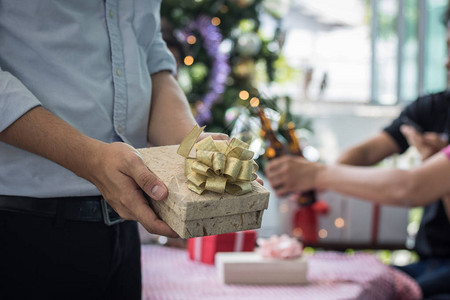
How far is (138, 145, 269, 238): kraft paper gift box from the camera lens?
1.87 feet

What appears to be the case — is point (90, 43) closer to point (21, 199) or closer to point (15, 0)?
point (15, 0)

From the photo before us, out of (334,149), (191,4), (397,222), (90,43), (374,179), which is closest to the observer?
(90,43)

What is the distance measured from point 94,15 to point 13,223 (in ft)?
1.11

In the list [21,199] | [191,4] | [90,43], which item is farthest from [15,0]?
[191,4]

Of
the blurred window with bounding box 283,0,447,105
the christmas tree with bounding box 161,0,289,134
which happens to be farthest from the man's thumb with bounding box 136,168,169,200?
the blurred window with bounding box 283,0,447,105

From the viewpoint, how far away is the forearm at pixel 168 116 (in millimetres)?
774

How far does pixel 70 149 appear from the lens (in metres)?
0.61

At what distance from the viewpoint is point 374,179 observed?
5.99 feet

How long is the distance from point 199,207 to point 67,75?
298mm

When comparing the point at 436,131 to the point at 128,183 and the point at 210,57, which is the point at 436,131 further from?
the point at 128,183

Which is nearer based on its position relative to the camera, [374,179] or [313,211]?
[374,179]

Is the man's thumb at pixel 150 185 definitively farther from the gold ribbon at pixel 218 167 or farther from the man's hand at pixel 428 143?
the man's hand at pixel 428 143

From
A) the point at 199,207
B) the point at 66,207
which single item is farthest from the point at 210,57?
the point at 199,207

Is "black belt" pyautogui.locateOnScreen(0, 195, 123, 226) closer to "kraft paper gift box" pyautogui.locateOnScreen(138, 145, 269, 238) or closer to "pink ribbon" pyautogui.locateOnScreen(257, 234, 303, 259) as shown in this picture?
"kraft paper gift box" pyautogui.locateOnScreen(138, 145, 269, 238)
